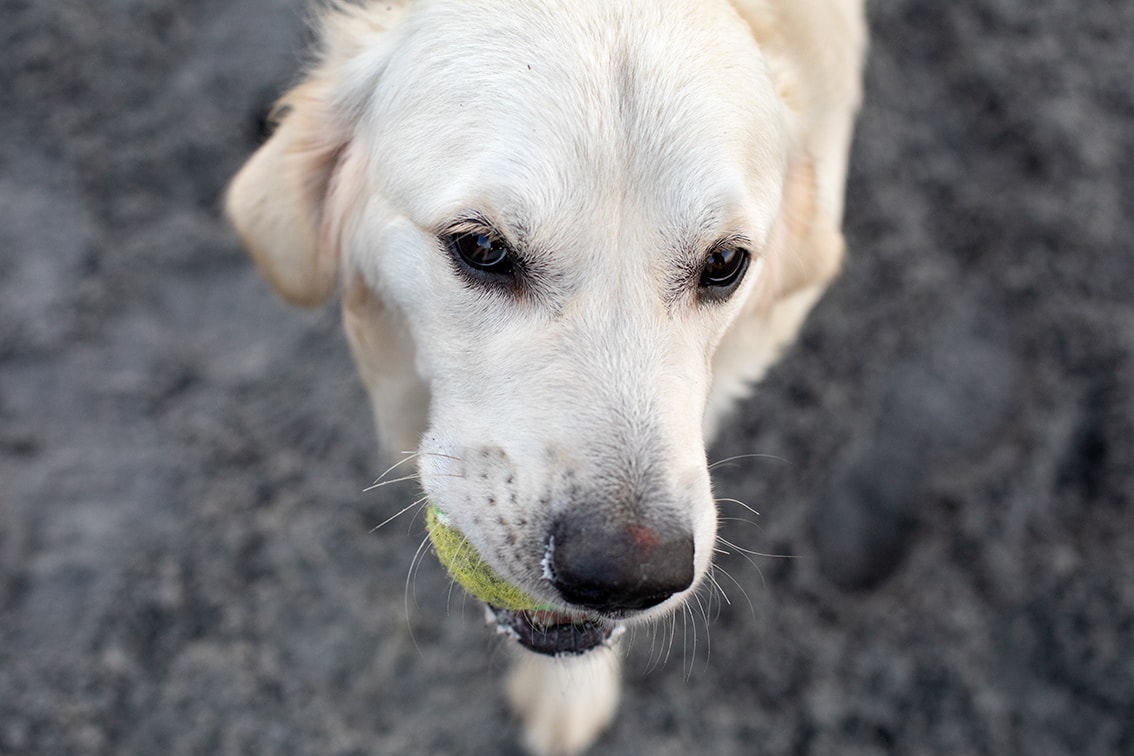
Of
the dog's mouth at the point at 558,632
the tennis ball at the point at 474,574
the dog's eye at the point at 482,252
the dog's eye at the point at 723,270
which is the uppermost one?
the dog's eye at the point at 482,252

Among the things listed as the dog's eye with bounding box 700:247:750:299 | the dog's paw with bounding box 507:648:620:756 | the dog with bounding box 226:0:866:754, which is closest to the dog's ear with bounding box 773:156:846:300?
the dog with bounding box 226:0:866:754

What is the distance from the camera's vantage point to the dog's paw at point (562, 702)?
2789 mm

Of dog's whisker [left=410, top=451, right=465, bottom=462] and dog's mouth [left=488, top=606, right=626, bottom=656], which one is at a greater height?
dog's whisker [left=410, top=451, right=465, bottom=462]

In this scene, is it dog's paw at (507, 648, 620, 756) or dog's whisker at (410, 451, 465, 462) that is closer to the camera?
dog's whisker at (410, 451, 465, 462)

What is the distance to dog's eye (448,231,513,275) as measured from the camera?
5.85 ft

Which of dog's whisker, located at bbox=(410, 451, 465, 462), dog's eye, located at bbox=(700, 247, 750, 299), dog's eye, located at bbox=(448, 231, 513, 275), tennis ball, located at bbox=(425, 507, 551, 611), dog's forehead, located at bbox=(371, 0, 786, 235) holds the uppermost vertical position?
dog's forehead, located at bbox=(371, 0, 786, 235)

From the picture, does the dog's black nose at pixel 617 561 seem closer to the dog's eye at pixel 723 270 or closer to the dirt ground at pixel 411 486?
the dog's eye at pixel 723 270

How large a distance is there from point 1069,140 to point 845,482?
71.4 inches

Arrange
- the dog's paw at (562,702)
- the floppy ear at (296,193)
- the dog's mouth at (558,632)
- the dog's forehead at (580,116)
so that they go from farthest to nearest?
A: the dog's paw at (562,702)
the floppy ear at (296,193)
the dog's mouth at (558,632)
the dog's forehead at (580,116)

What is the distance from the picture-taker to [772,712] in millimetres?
2916

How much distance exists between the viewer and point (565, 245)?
1.73 m

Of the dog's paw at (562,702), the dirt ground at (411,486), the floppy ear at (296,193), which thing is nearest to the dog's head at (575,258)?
the floppy ear at (296,193)

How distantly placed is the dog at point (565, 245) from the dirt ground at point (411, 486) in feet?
3.54

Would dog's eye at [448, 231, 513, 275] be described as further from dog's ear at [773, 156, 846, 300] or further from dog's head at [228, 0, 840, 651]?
dog's ear at [773, 156, 846, 300]
